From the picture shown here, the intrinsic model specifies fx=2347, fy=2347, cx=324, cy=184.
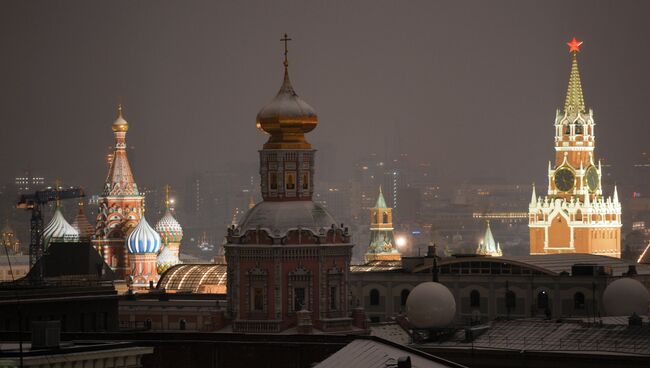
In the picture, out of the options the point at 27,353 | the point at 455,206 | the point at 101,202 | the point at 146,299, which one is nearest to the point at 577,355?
the point at 27,353

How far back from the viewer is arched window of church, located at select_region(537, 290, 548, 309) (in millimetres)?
78787

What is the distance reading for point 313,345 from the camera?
184ft

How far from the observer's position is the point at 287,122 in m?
70.2

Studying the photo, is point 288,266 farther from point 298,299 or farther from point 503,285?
point 503,285

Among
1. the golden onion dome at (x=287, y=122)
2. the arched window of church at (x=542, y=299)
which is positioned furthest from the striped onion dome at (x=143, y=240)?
the golden onion dome at (x=287, y=122)

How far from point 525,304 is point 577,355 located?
74.6ft

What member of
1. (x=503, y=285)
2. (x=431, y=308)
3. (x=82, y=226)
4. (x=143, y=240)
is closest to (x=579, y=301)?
(x=503, y=285)

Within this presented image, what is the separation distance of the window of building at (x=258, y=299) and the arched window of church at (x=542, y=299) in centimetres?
1471

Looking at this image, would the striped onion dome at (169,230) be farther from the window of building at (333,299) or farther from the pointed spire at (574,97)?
the window of building at (333,299)

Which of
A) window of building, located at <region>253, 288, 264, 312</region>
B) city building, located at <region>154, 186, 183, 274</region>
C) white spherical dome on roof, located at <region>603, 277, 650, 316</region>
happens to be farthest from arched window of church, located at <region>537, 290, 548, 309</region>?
city building, located at <region>154, 186, 183, 274</region>

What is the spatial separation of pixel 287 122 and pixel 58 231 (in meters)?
60.0

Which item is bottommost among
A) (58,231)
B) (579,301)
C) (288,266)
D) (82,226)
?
(579,301)

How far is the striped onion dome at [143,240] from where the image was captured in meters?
120

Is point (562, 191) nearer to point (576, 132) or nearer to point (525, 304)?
point (576, 132)
